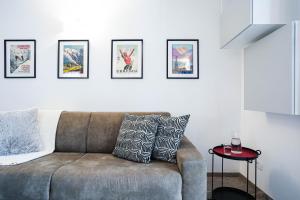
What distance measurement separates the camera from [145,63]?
242cm

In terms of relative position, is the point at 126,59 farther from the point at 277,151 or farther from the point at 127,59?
the point at 277,151

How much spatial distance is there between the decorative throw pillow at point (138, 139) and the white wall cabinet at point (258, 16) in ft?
3.68

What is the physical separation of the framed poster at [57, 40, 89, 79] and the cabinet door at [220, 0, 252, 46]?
167 cm

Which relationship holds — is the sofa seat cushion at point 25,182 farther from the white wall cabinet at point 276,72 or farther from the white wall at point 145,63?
the white wall cabinet at point 276,72

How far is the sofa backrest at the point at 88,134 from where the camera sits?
2016 mm

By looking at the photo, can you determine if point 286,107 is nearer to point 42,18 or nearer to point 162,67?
point 162,67

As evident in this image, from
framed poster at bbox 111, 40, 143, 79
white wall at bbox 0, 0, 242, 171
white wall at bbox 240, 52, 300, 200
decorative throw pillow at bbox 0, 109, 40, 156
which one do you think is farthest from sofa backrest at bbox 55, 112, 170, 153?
white wall at bbox 240, 52, 300, 200

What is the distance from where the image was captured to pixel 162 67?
2416 mm

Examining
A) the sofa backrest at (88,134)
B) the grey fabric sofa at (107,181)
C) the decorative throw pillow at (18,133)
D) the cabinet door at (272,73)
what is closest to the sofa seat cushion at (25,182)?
the grey fabric sofa at (107,181)

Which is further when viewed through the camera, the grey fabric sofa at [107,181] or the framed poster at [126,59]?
the framed poster at [126,59]

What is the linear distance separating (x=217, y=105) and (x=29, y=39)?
101 inches

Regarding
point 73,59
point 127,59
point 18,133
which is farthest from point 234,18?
point 18,133

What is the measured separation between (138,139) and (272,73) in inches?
49.0

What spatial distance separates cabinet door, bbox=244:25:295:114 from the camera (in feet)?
4.45
